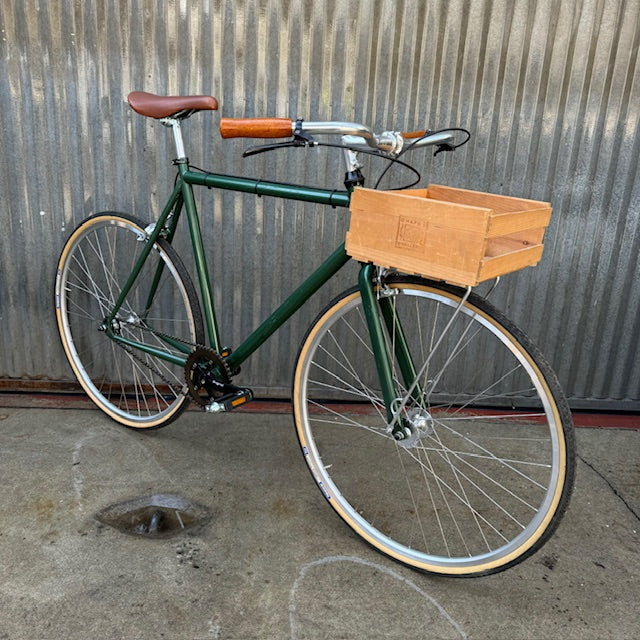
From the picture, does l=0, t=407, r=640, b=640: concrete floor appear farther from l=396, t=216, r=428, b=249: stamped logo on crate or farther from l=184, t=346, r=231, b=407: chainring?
l=396, t=216, r=428, b=249: stamped logo on crate

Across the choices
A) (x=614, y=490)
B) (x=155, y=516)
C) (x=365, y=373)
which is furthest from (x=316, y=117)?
(x=614, y=490)

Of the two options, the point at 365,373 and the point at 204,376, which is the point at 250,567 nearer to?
the point at 204,376

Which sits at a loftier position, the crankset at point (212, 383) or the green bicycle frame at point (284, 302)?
the green bicycle frame at point (284, 302)

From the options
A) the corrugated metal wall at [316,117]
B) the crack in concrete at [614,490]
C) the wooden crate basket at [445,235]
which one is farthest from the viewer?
the corrugated metal wall at [316,117]

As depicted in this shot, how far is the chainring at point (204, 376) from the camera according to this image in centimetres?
267

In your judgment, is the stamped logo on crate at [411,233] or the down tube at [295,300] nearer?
the stamped logo on crate at [411,233]

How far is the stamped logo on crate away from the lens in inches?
71.3

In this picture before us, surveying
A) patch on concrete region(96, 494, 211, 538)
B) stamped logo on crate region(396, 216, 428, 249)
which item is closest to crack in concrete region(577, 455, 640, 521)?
stamped logo on crate region(396, 216, 428, 249)

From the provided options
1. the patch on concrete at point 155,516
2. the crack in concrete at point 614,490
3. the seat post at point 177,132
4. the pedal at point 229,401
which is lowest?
the patch on concrete at point 155,516

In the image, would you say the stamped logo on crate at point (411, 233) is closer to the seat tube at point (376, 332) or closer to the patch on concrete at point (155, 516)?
the seat tube at point (376, 332)

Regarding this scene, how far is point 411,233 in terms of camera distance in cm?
184

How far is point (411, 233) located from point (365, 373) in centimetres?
171

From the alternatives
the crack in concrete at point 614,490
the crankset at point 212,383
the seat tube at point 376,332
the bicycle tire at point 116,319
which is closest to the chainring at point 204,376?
the crankset at point 212,383

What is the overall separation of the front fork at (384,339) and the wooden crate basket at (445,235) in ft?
0.41
